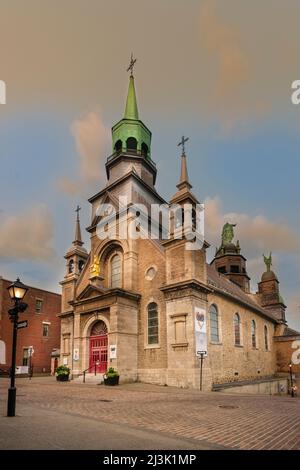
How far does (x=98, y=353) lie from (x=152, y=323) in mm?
4762

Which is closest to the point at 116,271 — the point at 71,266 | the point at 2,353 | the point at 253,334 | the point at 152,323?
the point at 152,323

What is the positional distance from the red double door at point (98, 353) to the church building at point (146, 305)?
0.22ft

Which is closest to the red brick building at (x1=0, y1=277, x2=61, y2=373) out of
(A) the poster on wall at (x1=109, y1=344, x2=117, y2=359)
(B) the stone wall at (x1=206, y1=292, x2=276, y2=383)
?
(A) the poster on wall at (x1=109, y1=344, x2=117, y2=359)

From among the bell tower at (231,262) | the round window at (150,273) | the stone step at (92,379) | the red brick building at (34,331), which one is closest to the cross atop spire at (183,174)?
the round window at (150,273)

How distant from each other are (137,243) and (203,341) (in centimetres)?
848

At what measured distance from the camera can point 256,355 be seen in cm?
3094

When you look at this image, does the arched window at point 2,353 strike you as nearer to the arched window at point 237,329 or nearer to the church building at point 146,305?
the church building at point 146,305

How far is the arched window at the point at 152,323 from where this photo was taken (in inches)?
885

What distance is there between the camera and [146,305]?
23250mm

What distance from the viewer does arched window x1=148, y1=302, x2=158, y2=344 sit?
2247cm

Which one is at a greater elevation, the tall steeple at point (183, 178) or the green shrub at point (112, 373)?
the tall steeple at point (183, 178)

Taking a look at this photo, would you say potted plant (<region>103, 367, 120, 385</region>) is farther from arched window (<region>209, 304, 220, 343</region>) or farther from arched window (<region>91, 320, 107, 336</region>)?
arched window (<region>209, 304, 220, 343</region>)
